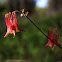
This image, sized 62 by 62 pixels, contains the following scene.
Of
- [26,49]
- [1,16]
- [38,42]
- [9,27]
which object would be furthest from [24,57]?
[1,16]

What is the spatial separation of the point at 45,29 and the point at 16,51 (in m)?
0.79

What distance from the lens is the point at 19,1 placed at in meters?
8.40

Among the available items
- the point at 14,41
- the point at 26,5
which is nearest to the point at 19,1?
the point at 26,5

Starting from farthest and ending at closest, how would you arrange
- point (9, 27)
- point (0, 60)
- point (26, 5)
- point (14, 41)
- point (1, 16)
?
1. point (26, 5)
2. point (1, 16)
3. point (14, 41)
4. point (0, 60)
5. point (9, 27)

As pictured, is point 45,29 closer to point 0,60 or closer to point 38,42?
point 38,42

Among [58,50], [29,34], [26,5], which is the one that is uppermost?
[26,5]

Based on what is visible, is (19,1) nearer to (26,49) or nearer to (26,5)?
(26,5)

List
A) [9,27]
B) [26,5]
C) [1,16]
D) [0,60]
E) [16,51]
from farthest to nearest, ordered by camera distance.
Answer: [26,5]
[1,16]
[16,51]
[0,60]
[9,27]

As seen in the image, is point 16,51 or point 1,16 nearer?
point 16,51

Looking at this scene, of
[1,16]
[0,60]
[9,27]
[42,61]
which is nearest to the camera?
[9,27]

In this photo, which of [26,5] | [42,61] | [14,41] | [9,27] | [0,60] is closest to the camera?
[9,27]

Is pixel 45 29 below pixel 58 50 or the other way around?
the other way around

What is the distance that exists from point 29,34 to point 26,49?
0.34 meters

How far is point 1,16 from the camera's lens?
14.8ft
